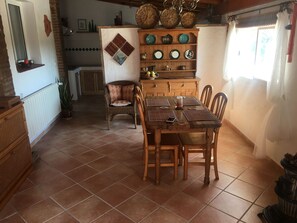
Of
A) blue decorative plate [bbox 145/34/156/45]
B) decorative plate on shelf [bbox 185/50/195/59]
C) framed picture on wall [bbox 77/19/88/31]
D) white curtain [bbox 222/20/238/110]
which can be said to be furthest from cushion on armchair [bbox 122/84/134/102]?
framed picture on wall [bbox 77/19/88/31]

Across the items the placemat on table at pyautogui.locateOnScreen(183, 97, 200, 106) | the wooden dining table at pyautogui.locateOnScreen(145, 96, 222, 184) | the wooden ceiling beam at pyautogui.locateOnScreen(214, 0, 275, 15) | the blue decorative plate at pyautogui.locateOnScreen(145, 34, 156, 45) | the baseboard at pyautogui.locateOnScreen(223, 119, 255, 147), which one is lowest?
the baseboard at pyautogui.locateOnScreen(223, 119, 255, 147)

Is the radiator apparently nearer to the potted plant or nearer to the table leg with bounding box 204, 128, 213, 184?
the potted plant

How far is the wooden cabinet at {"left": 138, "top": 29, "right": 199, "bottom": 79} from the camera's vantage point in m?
4.50

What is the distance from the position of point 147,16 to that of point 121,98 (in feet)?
5.16

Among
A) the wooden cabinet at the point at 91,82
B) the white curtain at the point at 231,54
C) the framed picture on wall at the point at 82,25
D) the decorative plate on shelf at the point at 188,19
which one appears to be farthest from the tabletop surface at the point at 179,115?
the framed picture on wall at the point at 82,25

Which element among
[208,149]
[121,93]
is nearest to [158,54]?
[121,93]

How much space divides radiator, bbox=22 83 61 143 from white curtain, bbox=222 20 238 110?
10.6ft

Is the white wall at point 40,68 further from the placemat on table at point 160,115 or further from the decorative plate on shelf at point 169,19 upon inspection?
the decorative plate on shelf at point 169,19

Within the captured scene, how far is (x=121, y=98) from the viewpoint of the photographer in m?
4.68

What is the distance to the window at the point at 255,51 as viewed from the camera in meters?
3.41

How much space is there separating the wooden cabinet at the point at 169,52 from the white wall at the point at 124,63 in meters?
0.15

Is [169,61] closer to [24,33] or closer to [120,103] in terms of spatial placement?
[120,103]

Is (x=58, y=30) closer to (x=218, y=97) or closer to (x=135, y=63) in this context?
(x=135, y=63)

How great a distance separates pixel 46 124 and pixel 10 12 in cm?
188
